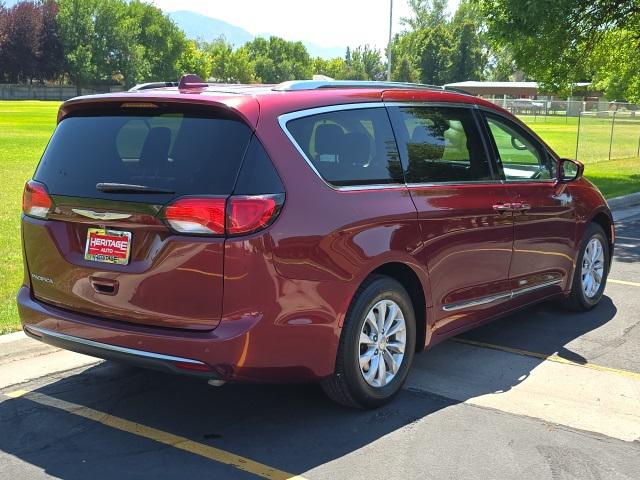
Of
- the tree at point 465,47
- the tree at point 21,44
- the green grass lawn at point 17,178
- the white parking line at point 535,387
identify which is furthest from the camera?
the tree at point 465,47

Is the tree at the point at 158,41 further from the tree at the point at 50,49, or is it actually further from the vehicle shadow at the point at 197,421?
the vehicle shadow at the point at 197,421

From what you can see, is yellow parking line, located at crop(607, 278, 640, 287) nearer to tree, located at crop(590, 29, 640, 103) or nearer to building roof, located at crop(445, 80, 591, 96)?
tree, located at crop(590, 29, 640, 103)

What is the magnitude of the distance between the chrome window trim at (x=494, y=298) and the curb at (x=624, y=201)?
8.15 meters

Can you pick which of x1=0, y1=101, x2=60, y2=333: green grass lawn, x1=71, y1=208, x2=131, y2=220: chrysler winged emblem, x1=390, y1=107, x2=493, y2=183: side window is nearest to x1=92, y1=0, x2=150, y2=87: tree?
x1=0, y1=101, x2=60, y2=333: green grass lawn

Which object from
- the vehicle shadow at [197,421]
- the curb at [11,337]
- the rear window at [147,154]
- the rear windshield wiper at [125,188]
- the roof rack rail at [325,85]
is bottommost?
the vehicle shadow at [197,421]

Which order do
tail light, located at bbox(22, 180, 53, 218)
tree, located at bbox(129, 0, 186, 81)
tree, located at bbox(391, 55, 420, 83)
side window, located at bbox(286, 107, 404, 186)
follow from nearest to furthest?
side window, located at bbox(286, 107, 404, 186) < tail light, located at bbox(22, 180, 53, 218) < tree, located at bbox(391, 55, 420, 83) < tree, located at bbox(129, 0, 186, 81)

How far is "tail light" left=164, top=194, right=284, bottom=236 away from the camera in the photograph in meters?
3.70

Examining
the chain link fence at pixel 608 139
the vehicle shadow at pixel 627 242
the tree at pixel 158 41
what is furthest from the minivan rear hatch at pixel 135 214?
the tree at pixel 158 41

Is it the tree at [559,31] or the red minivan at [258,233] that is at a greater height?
the tree at [559,31]

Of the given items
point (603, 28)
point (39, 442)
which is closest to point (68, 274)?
point (39, 442)

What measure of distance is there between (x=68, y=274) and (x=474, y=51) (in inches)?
4616

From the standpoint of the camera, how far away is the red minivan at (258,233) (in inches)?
147

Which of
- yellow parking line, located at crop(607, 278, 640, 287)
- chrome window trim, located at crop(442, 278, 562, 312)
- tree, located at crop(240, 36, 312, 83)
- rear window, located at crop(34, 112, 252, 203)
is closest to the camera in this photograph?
rear window, located at crop(34, 112, 252, 203)

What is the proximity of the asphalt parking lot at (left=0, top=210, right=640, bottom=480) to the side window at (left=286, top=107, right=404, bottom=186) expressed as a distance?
4.48 feet
